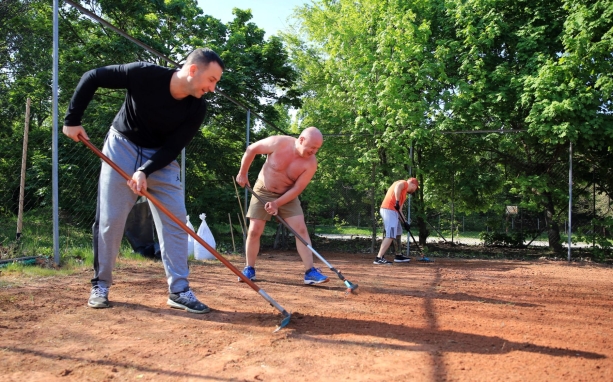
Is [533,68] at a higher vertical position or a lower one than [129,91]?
higher

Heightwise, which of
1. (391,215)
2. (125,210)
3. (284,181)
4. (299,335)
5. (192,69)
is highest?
(192,69)

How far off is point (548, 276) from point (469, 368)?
4842mm

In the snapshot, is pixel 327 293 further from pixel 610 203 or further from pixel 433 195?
pixel 610 203

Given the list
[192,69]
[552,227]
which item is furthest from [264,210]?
[552,227]

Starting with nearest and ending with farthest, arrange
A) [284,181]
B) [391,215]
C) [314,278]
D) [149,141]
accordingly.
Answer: [149,141]
[314,278]
[284,181]
[391,215]

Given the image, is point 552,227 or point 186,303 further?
point 552,227

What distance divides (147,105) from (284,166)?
1735 mm

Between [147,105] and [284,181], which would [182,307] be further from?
[284,181]

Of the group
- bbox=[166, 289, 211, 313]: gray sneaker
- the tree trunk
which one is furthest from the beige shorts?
the tree trunk

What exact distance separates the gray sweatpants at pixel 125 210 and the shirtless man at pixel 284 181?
4.23ft

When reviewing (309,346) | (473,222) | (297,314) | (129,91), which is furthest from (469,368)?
(473,222)

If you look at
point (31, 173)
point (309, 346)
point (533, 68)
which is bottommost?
point (309, 346)

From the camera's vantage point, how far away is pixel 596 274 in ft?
22.0

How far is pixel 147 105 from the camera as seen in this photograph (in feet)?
9.62
